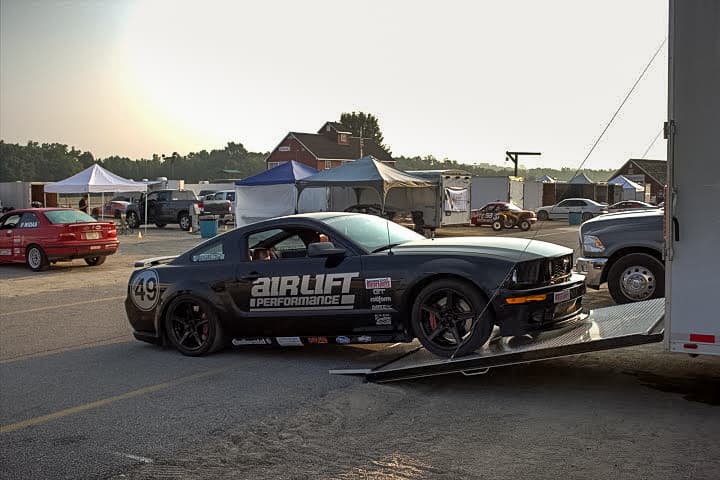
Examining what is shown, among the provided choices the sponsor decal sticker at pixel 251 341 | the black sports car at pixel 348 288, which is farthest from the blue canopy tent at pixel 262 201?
the sponsor decal sticker at pixel 251 341

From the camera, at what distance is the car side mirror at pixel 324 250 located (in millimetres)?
7422

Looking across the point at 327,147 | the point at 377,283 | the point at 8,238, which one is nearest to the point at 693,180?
the point at 377,283

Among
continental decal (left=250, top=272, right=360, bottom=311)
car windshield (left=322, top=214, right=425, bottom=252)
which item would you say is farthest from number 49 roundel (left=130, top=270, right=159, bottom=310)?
car windshield (left=322, top=214, right=425, bottom=252)

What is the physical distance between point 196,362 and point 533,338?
3.49 metres

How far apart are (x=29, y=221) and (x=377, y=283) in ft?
45.7

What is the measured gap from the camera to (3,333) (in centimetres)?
996

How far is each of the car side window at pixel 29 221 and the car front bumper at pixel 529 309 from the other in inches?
578

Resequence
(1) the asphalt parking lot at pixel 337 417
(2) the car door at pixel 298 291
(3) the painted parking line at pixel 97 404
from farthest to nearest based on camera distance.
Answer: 1. (2) the car door at pixel 298 291
2. (3) the painted parking line at pixel 97 404
3. (1) the asphalt parking lot at pixel 337 417

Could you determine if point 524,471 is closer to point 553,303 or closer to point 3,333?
point 553,303

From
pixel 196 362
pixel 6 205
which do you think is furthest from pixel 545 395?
pixel 6 205

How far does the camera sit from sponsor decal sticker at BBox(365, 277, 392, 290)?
23.3ft

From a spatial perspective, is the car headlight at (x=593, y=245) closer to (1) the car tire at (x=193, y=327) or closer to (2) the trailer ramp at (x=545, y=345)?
(2) the trailer ramp at (x=545, y=345)

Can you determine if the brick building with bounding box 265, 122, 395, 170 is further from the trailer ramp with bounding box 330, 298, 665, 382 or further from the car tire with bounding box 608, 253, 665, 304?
the trailer ramp with bounding box 330, 298, 665, 382

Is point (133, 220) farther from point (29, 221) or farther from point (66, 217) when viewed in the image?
point (66, 217)
